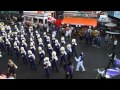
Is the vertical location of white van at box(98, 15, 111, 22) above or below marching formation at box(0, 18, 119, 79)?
above

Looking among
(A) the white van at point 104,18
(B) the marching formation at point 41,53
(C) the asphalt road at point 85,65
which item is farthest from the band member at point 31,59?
(A) the white van at point 104,18

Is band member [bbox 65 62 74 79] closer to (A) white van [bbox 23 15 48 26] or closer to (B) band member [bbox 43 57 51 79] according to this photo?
(B) band member [bbox 43 57 51 79]

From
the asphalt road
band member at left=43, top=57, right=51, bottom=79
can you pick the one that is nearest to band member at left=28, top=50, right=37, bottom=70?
the asphalt road

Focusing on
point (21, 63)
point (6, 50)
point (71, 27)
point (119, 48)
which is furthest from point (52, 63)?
point (71, 27)

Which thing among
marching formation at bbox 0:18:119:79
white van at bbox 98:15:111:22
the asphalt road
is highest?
white van at bbox 98:15:111:22

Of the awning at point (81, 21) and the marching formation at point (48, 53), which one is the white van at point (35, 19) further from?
the marching formation at point (48, 53)

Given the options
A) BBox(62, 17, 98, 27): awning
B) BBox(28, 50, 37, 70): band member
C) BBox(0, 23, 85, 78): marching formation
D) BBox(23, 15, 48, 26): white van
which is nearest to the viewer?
BBox(0, 23, 85, 78): marching formation

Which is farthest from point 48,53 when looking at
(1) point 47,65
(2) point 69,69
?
(2) point 69,69

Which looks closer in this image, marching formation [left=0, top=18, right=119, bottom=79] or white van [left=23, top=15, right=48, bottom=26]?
marching formation [left=0, top=18, right=119, bottom=79]

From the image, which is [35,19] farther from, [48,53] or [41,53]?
[41,53]

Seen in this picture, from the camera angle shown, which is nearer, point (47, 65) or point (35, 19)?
point (47, 65)

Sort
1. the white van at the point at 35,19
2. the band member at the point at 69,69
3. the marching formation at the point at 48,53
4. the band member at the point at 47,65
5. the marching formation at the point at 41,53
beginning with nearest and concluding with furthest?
the band member at the point at 69,69, the band member at the point at 47,65, the marching formation at the point at 48,53, the marching formation at the point at 41,53, the white van at the point at 35,19

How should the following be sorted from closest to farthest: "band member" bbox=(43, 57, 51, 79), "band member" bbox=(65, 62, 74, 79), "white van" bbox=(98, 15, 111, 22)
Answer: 1. "band member" bbox=(65, 62, 74, 79)
2. "band member" bbox=(43, 57, 51, 79)
3. "white van" bbox=(98, 15, 111, 22)
